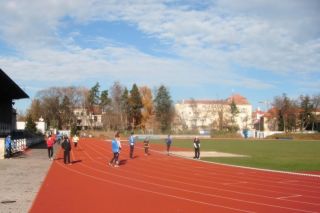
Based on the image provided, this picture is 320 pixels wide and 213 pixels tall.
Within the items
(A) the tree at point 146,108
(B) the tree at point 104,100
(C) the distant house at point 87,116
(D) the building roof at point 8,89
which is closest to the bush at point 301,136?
(A) the tree at point 146,108

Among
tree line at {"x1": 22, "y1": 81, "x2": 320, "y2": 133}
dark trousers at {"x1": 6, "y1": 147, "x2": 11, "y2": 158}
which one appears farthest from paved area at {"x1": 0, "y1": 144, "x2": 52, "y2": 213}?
tree line at {"x1": 22, "y1": 81, "x2": 320, "y2": 133}

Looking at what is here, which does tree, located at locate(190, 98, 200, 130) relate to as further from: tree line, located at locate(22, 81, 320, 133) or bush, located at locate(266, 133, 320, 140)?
bush, located at locate(266, 133, 320, 140)

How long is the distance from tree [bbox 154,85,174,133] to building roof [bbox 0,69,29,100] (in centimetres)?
6471

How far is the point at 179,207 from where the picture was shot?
1184cm

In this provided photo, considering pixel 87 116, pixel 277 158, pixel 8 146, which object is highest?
pixel 87 116

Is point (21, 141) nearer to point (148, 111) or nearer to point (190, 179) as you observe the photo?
point (190, 179)

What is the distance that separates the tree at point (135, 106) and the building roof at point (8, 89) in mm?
60958

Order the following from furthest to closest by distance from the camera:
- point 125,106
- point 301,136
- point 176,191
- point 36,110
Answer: point 36,110
point 125,106
point 301,136
point 176,191

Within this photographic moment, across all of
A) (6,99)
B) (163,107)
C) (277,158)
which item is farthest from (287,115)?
(277,158)

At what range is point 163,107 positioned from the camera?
367 feet

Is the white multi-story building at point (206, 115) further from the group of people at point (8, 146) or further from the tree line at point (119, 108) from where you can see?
the group of people at point (8, 146)

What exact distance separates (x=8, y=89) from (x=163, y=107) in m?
72.2

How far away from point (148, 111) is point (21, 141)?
74997 millimetres

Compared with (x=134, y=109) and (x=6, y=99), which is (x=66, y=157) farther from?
(x=134, y=109)
